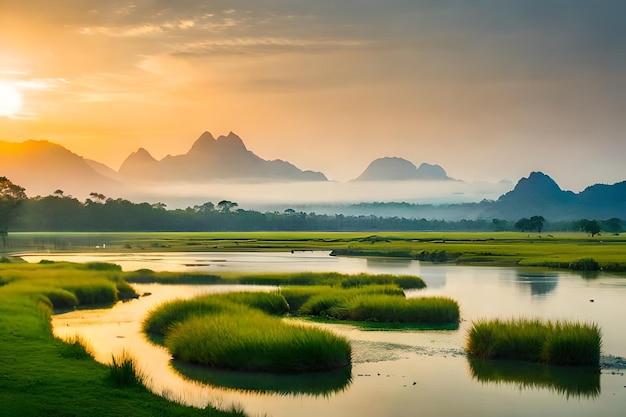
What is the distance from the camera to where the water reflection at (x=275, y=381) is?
22688 millimetres

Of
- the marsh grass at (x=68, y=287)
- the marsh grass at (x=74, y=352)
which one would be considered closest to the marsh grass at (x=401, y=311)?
the marsh grass at (x=74, y=352)

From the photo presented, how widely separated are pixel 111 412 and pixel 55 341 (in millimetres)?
10701

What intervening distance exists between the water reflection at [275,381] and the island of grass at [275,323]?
17.3 inches

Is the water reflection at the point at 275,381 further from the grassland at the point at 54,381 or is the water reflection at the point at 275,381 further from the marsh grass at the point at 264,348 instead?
the grassland at the point at 54,381

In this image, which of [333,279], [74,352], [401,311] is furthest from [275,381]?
[333,279]

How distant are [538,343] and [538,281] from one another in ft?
121

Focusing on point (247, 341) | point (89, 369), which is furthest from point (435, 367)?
point (89, 369)

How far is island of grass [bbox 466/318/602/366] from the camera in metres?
25.5

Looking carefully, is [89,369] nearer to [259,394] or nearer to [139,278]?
[259,394]

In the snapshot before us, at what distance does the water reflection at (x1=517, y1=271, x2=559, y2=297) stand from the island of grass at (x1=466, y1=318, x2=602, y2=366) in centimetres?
2357

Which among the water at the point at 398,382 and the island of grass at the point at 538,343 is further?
the island of grass at the point at 538,343

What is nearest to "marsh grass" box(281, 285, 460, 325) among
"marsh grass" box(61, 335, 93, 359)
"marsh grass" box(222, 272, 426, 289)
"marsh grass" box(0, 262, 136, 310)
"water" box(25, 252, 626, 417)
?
"water" box(25, 252, 626, 417)

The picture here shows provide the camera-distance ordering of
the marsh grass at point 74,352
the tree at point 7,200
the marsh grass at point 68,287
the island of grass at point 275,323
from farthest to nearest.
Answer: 1. the tree at point 7,200
2. the marsh grass at point 68,287
3. the island of grass at point 275,323
4. the marsh grass at point 74,352

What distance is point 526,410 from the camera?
68.0ft
